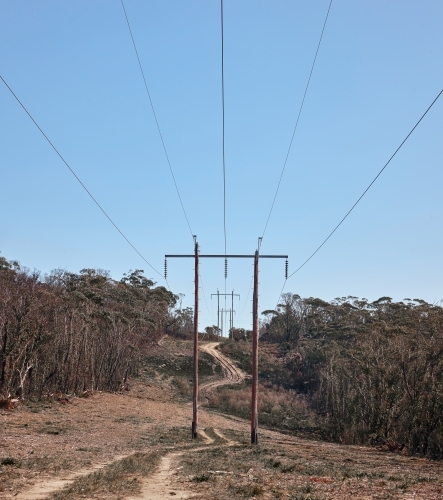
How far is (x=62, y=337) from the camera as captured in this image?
41281mm

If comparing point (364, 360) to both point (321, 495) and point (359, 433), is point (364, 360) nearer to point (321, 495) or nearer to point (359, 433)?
point (359, 433)

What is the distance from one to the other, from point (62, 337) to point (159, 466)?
84.1 ft

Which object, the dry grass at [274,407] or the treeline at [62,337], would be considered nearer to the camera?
the treeline at [62,337]

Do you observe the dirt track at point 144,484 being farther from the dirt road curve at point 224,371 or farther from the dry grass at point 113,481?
the dirt road curve at point 224,371

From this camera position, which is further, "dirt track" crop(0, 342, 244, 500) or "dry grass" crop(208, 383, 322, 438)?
"dry grass" crop(208, 383, 322, 438)

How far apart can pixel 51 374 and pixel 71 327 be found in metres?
3.38

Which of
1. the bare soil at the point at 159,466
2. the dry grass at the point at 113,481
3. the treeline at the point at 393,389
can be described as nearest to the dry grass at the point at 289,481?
the bare soil at the point at 159,466

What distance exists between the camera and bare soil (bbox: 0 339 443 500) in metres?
12.2

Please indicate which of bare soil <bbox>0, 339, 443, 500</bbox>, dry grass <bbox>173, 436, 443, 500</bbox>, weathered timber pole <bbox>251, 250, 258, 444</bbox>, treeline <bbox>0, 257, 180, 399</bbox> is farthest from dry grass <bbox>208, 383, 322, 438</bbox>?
dry grass <bbox>173, 436, 443, 500</bbox>

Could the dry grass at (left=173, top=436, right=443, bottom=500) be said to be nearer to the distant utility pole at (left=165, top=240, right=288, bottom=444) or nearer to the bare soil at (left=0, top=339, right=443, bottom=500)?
the bare soil at (left=0, top=339, right=443, bottom=500)

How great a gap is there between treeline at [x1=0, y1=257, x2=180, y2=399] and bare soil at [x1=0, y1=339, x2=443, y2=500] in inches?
97.6

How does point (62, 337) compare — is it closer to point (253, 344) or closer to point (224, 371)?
point (253, 344)

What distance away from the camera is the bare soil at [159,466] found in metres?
12.2

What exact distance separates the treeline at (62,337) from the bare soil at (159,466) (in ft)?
8.14
